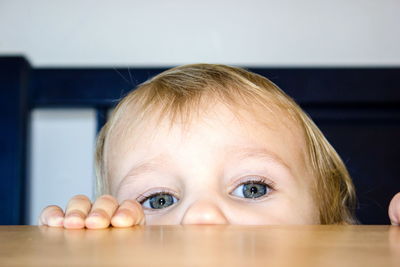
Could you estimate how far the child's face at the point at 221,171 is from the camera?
884 mm

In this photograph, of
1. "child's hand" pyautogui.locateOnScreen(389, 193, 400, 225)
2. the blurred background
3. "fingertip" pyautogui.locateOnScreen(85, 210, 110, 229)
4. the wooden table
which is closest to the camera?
the wooden table

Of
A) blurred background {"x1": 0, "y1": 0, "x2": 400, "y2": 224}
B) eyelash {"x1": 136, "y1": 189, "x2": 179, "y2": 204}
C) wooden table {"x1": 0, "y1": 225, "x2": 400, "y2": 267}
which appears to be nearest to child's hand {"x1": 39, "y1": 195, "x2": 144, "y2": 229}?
wooden table {"x1": 0, "y1": 225, "x2": 400, "y2": 267}

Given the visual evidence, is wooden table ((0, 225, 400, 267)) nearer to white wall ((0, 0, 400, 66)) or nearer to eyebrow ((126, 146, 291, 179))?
eyebrow ((126, 146, 291, 179))

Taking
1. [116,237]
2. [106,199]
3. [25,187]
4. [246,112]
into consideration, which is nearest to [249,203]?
[246,112]

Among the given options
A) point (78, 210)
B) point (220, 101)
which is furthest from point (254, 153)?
point (78, 210)

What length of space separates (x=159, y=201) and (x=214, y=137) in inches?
5.6

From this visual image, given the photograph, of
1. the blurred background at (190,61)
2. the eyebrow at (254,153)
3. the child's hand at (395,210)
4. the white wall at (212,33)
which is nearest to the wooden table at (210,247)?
the child's hand at (395,210)

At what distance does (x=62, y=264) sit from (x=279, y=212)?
2.31 ft

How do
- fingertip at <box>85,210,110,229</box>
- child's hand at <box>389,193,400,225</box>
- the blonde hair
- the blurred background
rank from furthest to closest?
the blurred background, the blonde hair, child's hand at <box>389,193,400,225</box>, fingertip at <box>85,210,110,229</box>

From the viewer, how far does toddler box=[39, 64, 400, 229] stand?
35.2 inches

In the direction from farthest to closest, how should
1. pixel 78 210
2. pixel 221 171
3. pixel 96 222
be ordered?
1. pixel 221 171
2. pixel 78 210
3. pixel 96 222

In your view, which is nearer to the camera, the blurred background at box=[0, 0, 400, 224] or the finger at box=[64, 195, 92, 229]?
the finger at box=[64, 195, 92, 229]

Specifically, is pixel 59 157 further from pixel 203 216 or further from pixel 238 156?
pixel 203 216

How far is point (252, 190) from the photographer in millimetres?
940
